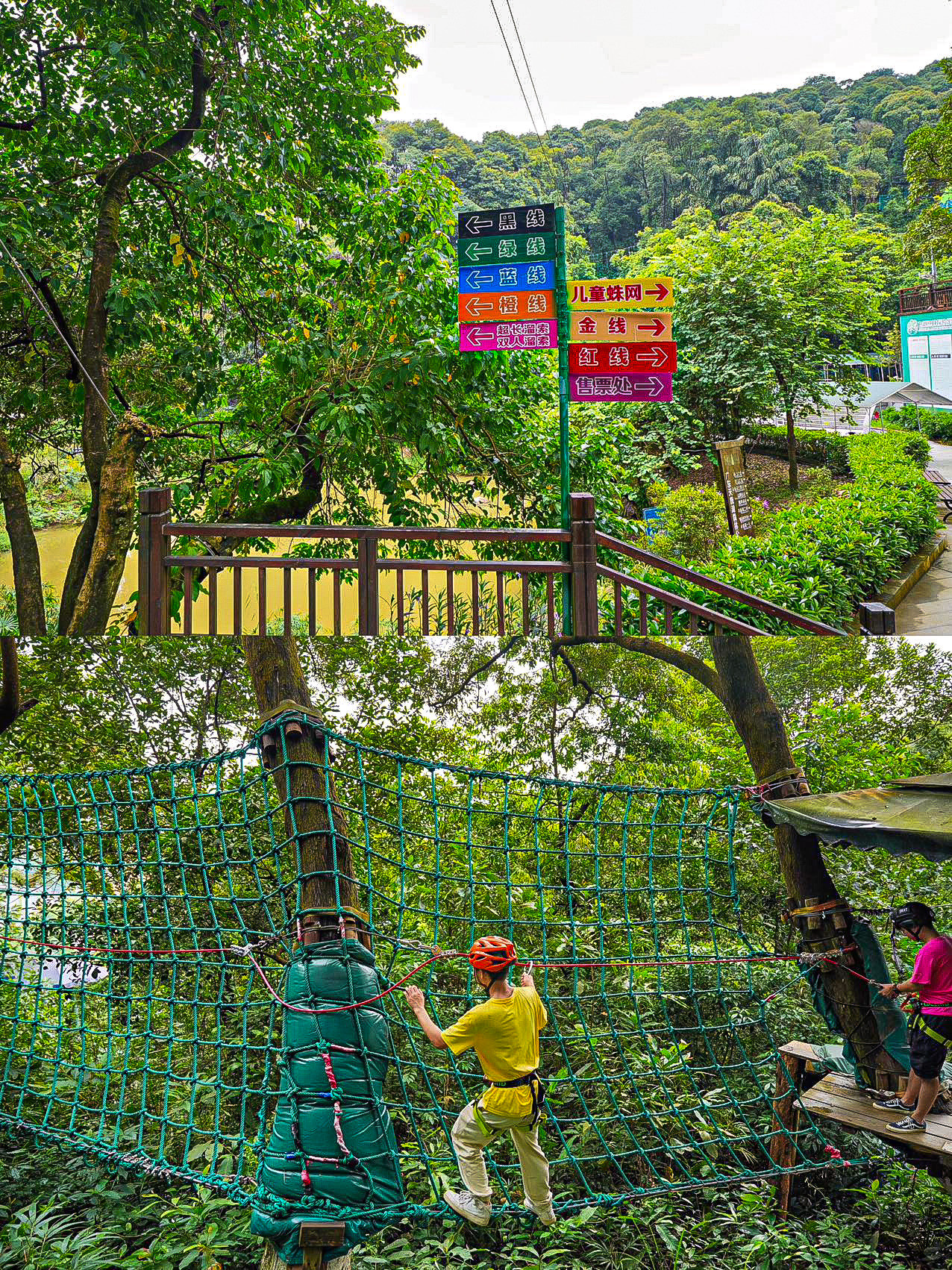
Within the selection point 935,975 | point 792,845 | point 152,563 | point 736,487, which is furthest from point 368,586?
point 935,975

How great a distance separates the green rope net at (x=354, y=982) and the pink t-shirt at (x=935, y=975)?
0.46 metres

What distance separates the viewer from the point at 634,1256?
3572mm

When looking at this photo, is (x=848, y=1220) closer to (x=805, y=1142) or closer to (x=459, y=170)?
(x=805, y=1142)

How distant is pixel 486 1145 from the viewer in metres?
2.44

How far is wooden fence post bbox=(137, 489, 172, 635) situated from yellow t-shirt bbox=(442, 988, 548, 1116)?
5.96 feet

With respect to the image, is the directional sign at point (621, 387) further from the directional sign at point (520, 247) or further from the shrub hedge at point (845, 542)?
the shrub hedge at point (845, 542)

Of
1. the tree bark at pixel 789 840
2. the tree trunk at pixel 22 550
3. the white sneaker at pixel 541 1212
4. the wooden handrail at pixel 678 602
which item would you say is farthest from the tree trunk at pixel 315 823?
the tree trunk at pixel 22 550

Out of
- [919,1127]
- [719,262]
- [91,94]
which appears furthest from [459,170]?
[919,1127]

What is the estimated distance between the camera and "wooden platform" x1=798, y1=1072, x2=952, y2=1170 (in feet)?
8.96

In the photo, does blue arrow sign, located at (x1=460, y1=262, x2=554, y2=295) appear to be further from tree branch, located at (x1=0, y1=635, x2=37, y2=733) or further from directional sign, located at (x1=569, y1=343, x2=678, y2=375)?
tree branch, located at (x1=0, y1=635, x2=37, y2=733)

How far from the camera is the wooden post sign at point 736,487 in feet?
11.1

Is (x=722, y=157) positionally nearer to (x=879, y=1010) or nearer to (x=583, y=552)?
(x=583, y=552)

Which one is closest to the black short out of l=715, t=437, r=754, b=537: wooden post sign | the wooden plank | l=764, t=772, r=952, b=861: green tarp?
the wooden plank

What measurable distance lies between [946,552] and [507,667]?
343 cm
